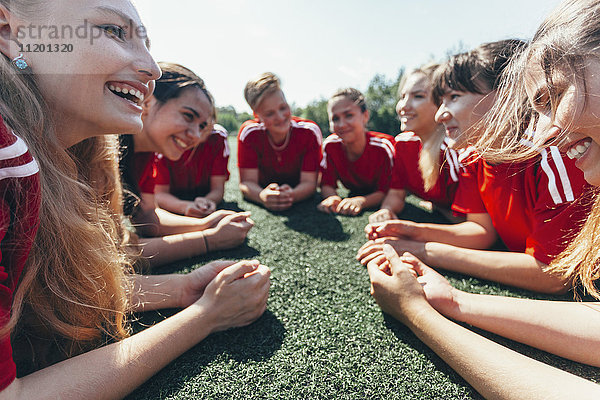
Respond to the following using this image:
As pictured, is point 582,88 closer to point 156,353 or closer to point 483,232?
point 483,232

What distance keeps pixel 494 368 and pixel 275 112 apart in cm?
265

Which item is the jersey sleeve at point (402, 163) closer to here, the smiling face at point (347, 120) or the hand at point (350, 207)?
the hand at point (350, 207)

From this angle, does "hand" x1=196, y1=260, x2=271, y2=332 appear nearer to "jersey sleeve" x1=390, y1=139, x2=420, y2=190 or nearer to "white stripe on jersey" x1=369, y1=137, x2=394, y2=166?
"jersey sleeve" x1=390, y1=139, x2=420, y2=190

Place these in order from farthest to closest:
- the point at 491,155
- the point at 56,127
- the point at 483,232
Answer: the point at 483,232
the point at 491,155
the point at 56,127

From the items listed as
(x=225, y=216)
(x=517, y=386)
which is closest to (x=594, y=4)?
(x=517, y=386)

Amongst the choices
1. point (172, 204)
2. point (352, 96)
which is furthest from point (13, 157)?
point (352, 96)

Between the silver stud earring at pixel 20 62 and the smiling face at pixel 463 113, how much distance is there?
163cm

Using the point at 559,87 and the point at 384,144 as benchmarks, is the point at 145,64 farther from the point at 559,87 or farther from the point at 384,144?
the point at 384,144

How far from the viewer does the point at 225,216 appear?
1986 mm

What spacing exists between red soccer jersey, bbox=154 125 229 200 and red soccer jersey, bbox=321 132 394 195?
1.02 m

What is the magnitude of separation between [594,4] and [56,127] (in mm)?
1526

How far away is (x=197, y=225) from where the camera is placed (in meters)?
1.92

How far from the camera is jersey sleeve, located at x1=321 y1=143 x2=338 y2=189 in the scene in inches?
124

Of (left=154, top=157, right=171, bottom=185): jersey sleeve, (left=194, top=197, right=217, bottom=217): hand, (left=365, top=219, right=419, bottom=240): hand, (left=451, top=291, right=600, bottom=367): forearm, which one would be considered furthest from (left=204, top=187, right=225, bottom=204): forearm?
(left=451, top=291, right=600, bottom=367): forearm
